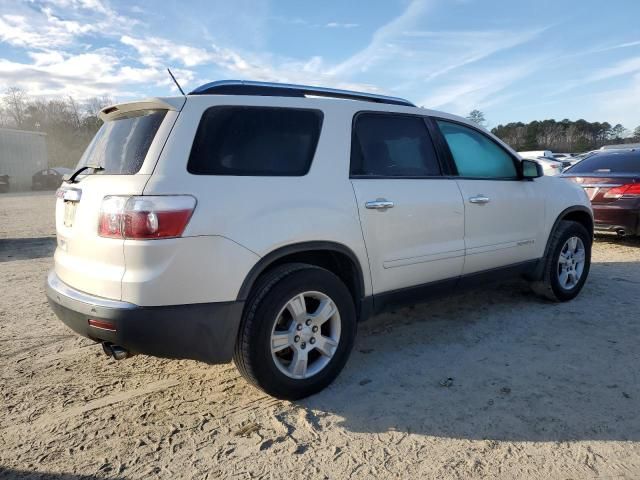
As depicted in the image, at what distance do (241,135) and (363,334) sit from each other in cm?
207

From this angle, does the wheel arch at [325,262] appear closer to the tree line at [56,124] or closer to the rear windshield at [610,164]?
the rear windshield at [610,164]

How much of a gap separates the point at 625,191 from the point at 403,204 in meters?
5.55

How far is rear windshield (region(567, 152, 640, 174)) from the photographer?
7793 mm

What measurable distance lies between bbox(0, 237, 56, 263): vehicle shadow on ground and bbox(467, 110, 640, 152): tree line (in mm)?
50163

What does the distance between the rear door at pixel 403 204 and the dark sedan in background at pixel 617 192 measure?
476cm

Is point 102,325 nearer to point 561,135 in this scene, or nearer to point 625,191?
point 625,191

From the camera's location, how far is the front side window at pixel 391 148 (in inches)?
133

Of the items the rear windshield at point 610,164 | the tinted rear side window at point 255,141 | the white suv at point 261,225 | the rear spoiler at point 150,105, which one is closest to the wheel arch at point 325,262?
the white suv at point 261,225

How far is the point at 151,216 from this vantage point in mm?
2488

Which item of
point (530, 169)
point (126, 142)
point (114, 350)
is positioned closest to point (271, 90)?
point (126, 142)

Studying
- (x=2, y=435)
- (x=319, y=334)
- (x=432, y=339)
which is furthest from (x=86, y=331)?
(x=432, y=339)

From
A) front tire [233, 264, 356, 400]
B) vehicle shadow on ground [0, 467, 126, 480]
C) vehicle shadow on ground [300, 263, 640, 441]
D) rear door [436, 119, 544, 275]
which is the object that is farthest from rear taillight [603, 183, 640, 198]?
vehicle shadow on ground [0, 467, 126, 480]

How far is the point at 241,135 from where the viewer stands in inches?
113

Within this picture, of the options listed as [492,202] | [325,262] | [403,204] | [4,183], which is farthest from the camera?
[4,183]
